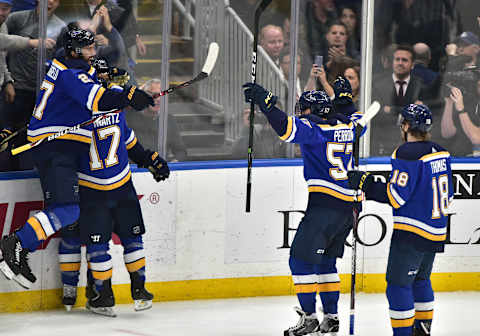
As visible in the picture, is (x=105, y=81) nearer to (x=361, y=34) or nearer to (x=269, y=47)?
(x=269, y=47)

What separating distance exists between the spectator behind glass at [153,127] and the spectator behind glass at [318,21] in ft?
3.46

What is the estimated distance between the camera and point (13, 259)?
17.2 feet

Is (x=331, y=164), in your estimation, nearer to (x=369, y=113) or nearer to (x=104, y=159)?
(x=369, y=113)

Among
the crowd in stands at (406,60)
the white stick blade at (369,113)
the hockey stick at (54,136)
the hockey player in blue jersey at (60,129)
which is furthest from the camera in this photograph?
the crowd in stands at (406,60)

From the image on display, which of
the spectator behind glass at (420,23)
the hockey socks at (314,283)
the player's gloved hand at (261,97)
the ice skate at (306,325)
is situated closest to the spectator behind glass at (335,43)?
the spectator behind glass at (420,23)

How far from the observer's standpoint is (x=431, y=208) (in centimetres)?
475

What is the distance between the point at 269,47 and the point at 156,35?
77cm

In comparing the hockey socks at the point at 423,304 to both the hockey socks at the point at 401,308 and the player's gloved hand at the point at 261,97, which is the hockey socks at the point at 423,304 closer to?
the hockey socks at the point at 401,308

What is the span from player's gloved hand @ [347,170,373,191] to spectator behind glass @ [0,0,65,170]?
1.85 m

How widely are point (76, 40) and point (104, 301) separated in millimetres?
1470

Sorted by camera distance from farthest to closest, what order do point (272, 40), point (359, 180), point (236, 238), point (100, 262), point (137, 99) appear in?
point (272, 40) → point (236, 238) → point (100, 262) → point (137, 99) → point (359, 180)

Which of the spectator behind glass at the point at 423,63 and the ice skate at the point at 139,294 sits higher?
the spectator behind glass at the point at 423,63

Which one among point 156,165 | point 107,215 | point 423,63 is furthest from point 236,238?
point 423,63

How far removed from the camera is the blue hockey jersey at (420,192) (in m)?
4.67
